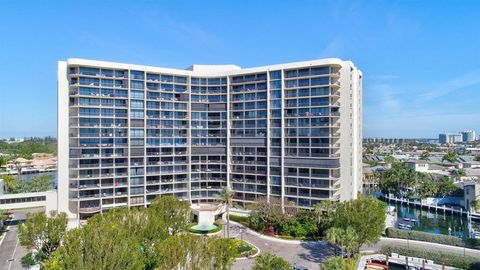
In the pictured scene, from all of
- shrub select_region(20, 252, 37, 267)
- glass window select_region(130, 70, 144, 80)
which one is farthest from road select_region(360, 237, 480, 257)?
glass window select_region(130, 70, 144, 80)

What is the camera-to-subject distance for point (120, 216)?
40688 mm

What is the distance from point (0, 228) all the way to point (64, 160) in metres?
17.5

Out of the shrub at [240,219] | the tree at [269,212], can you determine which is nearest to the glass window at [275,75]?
the tree at [269,212]

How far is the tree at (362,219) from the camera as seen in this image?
46156mm

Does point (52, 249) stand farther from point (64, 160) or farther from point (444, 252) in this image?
point (444, 252)

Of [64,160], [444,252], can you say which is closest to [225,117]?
[64,160]

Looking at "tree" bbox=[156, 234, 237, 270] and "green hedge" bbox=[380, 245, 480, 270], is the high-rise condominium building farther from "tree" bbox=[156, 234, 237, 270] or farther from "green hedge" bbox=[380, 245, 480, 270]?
"tree" bbox=[156, 234, 237, 270]

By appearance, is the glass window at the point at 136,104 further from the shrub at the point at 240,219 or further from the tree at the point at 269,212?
the tree at the point at 269,212

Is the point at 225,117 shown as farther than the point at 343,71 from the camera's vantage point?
Yes

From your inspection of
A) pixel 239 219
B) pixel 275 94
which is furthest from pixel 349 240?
pixel 275 94

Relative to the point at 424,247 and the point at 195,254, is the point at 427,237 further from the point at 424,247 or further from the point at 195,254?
the point at 195,254

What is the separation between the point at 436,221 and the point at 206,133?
5831 centimetres

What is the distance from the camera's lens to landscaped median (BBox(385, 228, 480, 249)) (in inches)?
2046

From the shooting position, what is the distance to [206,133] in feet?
249
